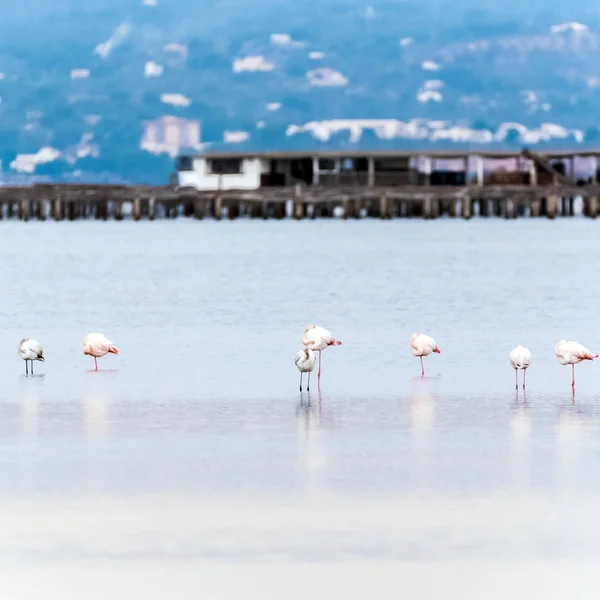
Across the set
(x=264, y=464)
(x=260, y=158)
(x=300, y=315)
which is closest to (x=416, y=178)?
(x=260, y=158)

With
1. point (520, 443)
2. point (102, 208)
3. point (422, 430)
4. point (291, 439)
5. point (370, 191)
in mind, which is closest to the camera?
point (520, 443)

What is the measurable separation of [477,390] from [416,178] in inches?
2952

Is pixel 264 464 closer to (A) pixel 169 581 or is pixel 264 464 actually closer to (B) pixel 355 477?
(B) pixel 355 477

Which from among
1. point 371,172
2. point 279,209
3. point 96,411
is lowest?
point 96,411

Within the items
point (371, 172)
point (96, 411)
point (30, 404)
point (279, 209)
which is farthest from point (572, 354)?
point (279, 209)

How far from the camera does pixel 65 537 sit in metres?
8.46

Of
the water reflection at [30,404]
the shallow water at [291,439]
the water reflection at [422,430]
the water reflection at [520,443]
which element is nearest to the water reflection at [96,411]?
the shallow water at [291,439]

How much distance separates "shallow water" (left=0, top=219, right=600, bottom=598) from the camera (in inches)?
333

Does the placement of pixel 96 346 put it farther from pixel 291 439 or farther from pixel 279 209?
pixel 279 209

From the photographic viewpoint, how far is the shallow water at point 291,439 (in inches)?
333

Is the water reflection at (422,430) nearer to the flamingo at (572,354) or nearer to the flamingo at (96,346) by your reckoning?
the flamingo at (572,354)

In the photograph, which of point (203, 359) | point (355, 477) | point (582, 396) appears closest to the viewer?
point (355, 477)

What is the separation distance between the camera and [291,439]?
1153 cm

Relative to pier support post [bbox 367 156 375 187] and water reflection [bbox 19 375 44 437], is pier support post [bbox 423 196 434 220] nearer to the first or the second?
pier support post [bbox 367 156 375 187]
